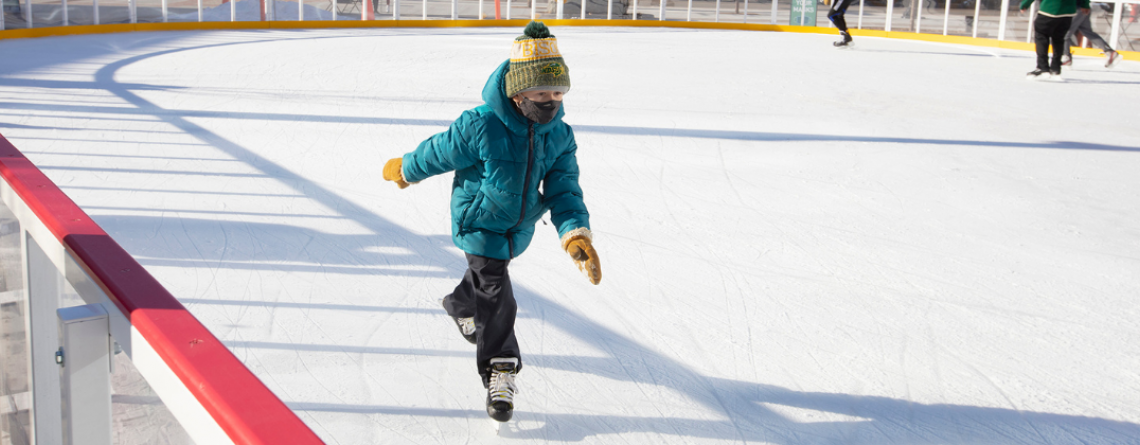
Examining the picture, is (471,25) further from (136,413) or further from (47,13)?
(136,413)

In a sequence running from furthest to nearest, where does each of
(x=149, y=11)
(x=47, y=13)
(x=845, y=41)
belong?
1. (x=845, y=41)
2. (x=149, y=11)
3. (x=47, y=13)

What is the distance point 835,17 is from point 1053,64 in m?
4.74

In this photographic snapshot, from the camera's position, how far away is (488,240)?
2.14 metres

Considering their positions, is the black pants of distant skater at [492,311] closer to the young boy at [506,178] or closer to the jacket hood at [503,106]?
the young boy at [506,178]

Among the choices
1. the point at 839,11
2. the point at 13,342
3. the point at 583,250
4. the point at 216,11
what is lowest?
the point at 13,342

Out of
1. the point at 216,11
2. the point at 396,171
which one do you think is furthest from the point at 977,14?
the point at 396,171

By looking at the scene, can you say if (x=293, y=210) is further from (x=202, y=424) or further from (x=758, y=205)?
(x=202, y=424)

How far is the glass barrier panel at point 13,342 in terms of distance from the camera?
158 centimetres

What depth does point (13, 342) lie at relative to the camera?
1.67 meters

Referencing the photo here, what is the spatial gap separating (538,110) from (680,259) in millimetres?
1717

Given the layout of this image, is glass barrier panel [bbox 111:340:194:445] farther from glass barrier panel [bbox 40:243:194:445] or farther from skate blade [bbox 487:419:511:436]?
skate blade [bbox 487:419:511:436]

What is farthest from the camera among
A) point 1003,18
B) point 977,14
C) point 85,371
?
point 977,14

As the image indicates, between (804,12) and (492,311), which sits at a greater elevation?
(804,12)

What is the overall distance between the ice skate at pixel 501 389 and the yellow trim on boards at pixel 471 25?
12593 millimetres
